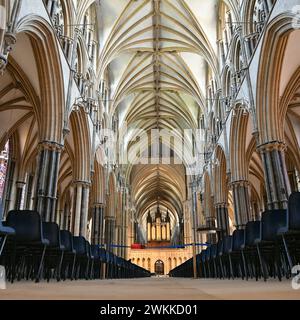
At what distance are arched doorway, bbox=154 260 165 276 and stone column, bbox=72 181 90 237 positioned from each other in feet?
70.9

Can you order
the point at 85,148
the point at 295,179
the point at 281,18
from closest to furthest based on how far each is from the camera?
the point at 281,18, the point at 85,148, the point at 295,179

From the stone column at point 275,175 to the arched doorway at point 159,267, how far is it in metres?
26.1

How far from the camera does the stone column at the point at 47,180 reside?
964 cm

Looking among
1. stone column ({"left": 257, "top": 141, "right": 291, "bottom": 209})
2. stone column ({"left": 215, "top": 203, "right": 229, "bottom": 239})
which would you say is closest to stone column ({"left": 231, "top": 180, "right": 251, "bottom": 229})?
stone column ({"left": 215, "top": 203, "right": 229, "bottom": 239})

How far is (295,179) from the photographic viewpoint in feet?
59.4

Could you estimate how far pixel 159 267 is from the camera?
3478 centimetres

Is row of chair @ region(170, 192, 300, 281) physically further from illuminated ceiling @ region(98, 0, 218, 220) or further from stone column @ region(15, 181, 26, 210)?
illuminated ceiling @ region(98, 0, 218, 220)

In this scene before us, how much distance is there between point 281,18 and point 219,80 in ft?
26.4

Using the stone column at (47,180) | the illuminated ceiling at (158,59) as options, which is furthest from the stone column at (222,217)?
the stone column at (47,180)

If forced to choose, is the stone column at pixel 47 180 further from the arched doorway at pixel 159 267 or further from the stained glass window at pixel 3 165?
the arched doorway at pixel 159 267

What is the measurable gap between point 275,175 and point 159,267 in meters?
27.6
